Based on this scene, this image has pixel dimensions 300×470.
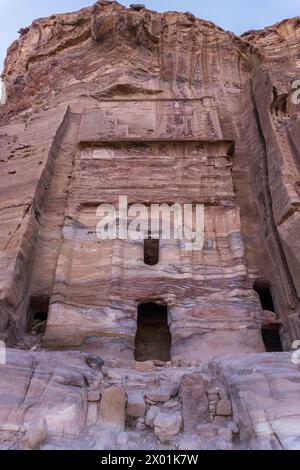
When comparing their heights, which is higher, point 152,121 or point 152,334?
point 152,121

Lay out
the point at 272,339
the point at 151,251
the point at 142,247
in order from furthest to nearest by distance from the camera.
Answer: the point at 151,251, the point at 142,247, the point at 272,339

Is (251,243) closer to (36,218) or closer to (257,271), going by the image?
(257,271)

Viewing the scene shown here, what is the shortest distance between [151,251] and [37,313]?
2.95m

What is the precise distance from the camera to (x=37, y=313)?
8797 mm

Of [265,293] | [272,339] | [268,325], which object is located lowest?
[272,339]

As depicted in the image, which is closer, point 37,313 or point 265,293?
point 37,313

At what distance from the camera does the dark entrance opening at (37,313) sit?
27.0 ft

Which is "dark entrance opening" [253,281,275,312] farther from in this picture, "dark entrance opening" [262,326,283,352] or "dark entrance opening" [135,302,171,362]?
"dark entrance opening" [135,302,171,362]

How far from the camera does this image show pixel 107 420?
427cm

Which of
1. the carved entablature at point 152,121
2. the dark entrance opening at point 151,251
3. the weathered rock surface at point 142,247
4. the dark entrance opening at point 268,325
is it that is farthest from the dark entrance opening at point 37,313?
the carved entablature at point 152,121

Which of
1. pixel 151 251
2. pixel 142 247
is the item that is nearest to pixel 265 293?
pixel 151 251

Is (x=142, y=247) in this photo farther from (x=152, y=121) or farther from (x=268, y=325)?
(x=152, y=121)

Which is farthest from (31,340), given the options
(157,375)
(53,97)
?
(53,97)

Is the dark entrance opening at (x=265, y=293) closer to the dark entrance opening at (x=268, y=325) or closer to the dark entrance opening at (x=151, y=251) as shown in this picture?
the dark entrance opening at (x=268, y=325)
